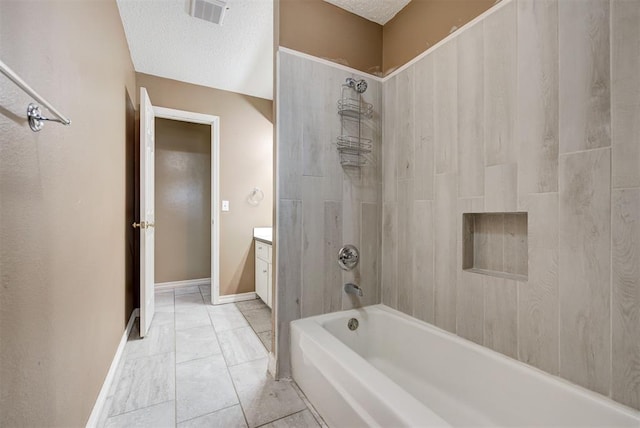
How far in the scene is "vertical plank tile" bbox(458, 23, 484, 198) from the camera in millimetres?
1437

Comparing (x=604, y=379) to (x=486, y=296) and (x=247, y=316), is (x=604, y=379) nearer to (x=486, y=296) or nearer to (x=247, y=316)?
(x=486, y=296)

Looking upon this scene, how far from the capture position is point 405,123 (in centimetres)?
188

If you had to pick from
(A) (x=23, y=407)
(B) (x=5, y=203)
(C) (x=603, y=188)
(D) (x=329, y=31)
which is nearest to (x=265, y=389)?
(A) (x=23, y=407)

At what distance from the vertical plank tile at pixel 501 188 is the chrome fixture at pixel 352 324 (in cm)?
107

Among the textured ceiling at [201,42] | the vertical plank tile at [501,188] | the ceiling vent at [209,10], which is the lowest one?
the vertical plank tile at [501,188]

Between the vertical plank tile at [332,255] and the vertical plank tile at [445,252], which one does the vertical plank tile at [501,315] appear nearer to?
the vertical plank tile at [445,252]

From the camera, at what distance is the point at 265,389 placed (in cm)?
167

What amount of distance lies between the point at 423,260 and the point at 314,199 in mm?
800

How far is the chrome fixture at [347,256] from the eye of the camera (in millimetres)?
1913

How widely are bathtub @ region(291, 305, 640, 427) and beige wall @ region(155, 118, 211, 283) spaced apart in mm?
2777

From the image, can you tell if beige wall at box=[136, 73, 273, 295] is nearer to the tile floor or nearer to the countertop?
the countertop

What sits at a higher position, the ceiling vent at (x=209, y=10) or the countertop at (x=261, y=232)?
the ceiling vent at (x=209, y=10)

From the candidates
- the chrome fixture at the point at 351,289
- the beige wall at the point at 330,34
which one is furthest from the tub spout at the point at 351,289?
the beige wall at the point at 330,34

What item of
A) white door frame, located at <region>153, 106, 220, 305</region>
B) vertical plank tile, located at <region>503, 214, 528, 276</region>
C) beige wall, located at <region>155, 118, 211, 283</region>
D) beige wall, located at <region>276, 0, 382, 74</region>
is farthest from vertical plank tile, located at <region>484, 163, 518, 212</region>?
beige wall, located at <region>155, 118, 211, 283</region>
